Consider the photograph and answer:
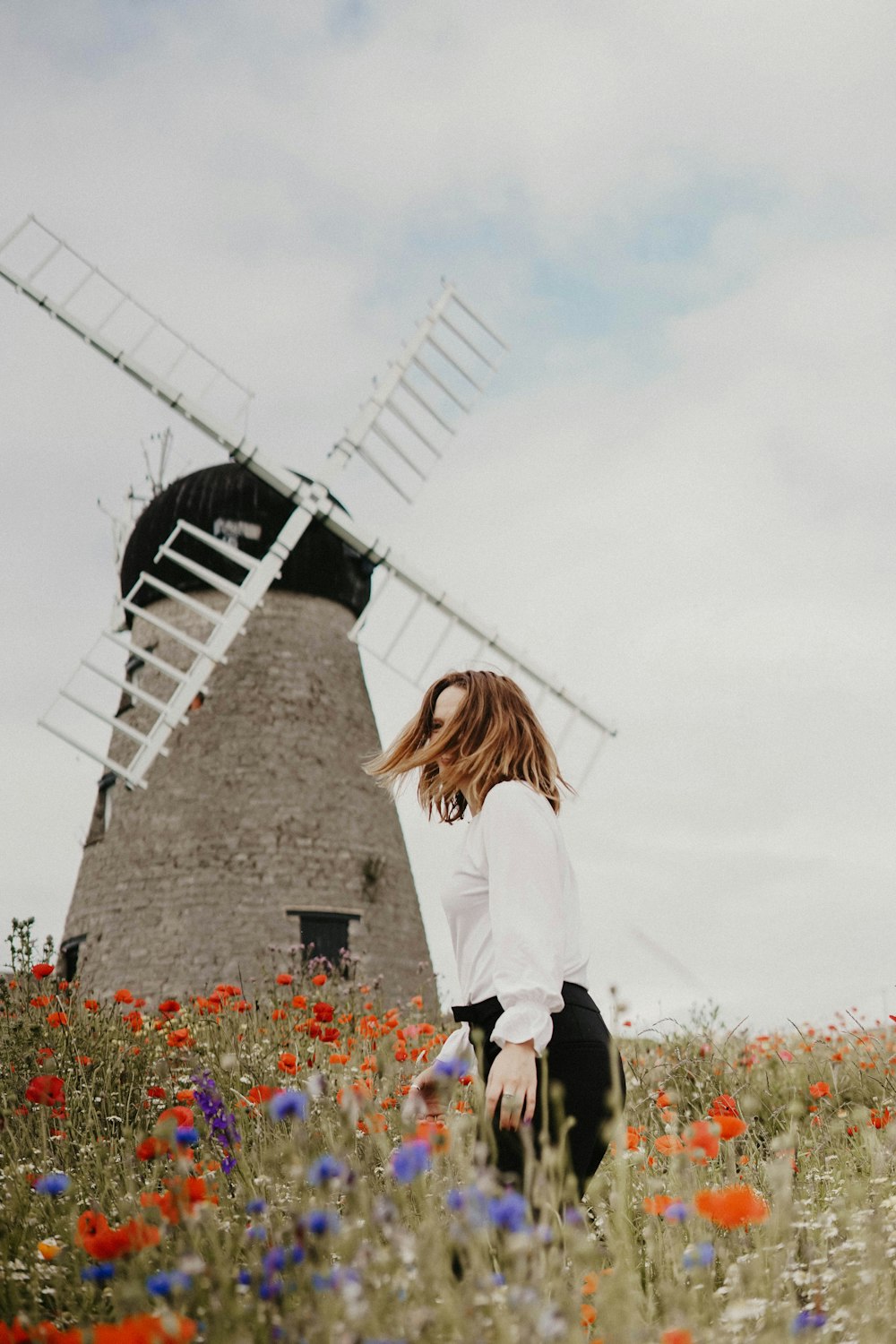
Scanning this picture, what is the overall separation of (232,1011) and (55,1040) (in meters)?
1.19

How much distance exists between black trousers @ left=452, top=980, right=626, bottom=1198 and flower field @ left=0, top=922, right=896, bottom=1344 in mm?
83

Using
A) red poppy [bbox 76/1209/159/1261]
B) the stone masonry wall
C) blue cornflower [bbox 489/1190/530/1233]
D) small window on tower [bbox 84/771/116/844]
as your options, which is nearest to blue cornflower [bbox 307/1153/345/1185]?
blue cornflower [bbox 489/1190/530/1233]

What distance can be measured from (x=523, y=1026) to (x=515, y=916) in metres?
0.21

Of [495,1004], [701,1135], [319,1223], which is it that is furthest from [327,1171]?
[495,1004]

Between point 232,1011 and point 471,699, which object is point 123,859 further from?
point 471,699

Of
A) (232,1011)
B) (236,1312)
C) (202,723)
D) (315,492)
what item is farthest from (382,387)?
(236,1312)

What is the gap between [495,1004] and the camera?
231 cm

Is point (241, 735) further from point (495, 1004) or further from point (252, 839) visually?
point (495, 1004)

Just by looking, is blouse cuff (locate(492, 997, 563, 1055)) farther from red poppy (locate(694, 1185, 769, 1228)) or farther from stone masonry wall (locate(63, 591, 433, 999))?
stone masonry wall (locate(63, 591, 433, 999))

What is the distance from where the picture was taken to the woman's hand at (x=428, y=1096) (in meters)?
2.42

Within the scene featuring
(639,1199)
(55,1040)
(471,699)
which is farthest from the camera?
(55,1040)

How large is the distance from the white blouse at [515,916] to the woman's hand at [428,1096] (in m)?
0.08

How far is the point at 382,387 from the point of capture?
1402cm

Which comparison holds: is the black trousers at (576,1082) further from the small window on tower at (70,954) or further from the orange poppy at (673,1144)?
the small window on tower at (70,954)
